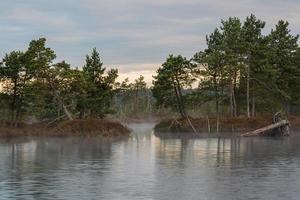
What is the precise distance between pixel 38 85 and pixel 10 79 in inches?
149

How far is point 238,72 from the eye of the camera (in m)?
94.8

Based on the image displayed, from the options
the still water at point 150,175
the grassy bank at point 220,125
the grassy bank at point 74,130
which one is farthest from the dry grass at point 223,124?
the still water at point 150,175

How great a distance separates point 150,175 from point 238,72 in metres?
64.5

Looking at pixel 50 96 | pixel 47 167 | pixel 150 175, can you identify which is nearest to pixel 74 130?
pixel 50 96

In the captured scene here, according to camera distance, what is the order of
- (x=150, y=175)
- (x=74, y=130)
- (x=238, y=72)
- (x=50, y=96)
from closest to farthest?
(x=150, y=175), (x=74, y=130), (x=50, y=96), (x=238, y=72)

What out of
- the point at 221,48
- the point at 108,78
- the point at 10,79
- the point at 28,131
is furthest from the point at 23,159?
the point at 221,48

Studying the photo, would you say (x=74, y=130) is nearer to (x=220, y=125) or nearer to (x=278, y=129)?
(x=220, y=125)

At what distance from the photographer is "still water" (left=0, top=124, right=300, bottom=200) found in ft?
83.1

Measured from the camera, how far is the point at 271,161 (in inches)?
1596

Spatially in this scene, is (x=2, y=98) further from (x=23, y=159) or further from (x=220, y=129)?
(x=23, y=159)

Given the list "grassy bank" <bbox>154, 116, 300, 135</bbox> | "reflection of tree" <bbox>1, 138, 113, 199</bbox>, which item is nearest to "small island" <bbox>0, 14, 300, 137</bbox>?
"grassy bank" <bbox>154, 116, 300, 135</bbox>

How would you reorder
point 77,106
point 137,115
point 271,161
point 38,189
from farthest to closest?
point 137,115 → point 77,106 → point 271,161 → point 38,189

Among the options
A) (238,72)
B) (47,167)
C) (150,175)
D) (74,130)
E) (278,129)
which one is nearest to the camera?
(150,175)

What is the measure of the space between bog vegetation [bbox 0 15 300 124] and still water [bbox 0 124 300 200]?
3301cm
